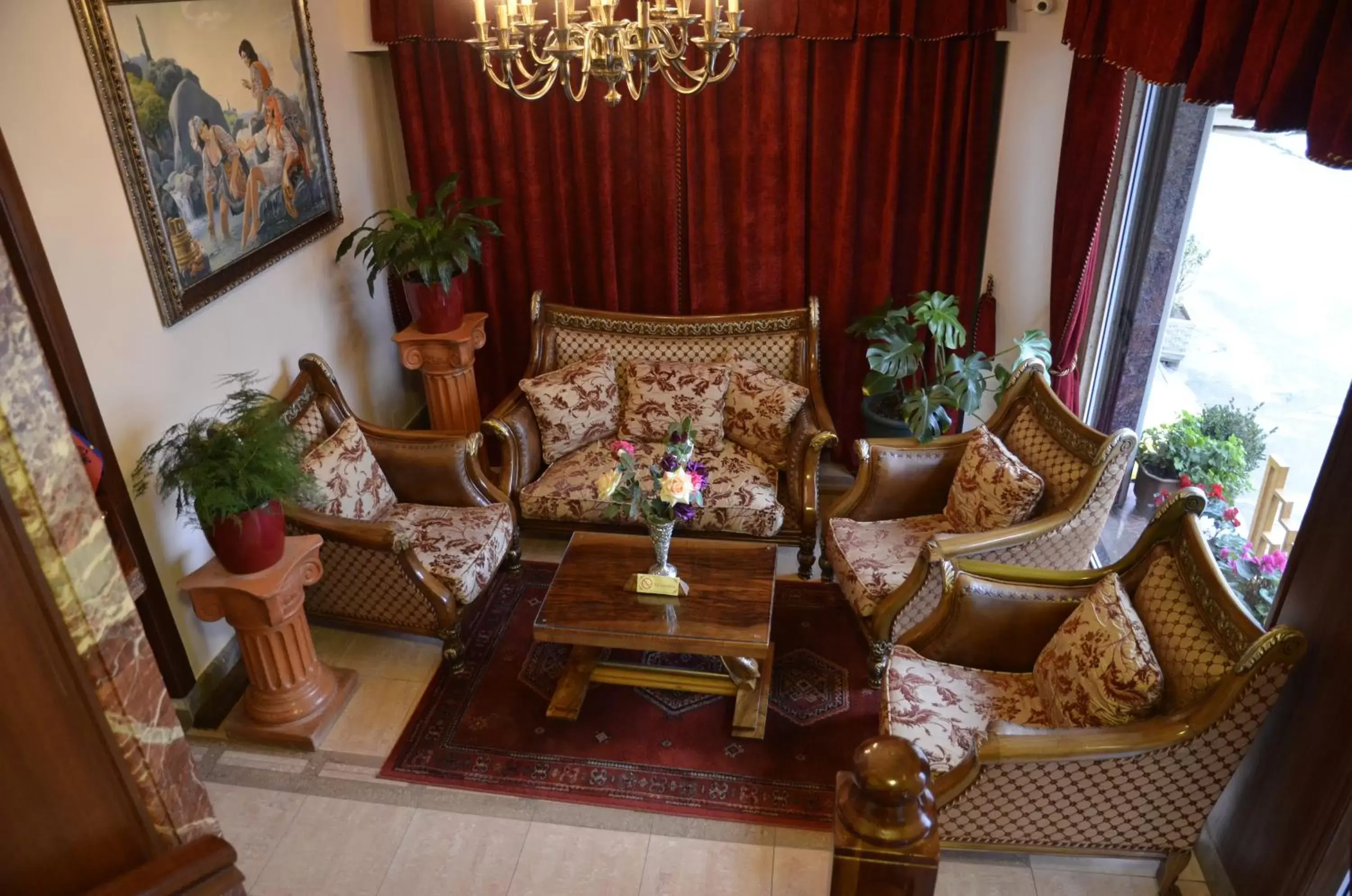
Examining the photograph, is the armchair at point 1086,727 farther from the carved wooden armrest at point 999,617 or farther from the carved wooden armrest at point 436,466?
the carved wooden armrest at point 436,466

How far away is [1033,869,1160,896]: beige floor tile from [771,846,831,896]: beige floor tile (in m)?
0.63

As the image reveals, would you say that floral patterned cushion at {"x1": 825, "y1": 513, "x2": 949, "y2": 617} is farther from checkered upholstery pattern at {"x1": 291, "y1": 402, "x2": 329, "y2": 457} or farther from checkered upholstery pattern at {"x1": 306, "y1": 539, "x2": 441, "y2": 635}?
checkered upholstery pattern at {"x1": 291, "y1": 402, "x2": 329, "y2": 457}

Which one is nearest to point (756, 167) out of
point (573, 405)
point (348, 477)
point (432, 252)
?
point (573, 405)

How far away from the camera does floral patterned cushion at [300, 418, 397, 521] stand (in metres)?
3.75

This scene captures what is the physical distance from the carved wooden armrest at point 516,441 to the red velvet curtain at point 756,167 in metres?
0.81

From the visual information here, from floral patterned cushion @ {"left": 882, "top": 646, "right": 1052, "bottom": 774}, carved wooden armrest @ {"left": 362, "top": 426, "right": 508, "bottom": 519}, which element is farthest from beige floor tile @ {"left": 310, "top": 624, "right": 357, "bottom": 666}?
floral patterned cushion @ {"left": 882, "top": 646, "right": 1052, "bottom": 774}

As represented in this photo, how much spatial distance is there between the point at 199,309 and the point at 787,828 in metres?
2.74

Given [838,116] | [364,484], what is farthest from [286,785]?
[838,116]

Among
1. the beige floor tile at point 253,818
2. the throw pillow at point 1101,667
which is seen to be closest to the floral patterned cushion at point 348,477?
the beige floor tile at point 253,818

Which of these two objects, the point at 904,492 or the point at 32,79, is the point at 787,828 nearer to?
→ the point at 904,492

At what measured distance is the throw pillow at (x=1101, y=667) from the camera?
257 centimetres

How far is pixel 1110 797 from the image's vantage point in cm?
263

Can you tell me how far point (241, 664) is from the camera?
387cm

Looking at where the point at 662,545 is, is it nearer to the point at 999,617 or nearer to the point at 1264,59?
the point at 999,617
